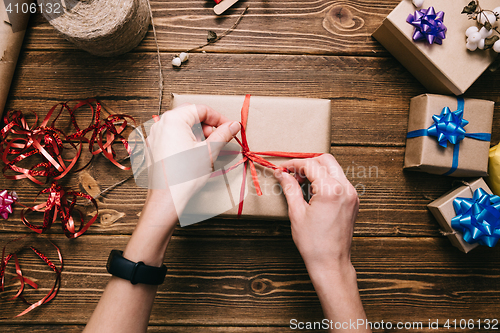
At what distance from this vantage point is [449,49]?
841 millimetres

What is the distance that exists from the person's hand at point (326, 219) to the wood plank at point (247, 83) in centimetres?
30

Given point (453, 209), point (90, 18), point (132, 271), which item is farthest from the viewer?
point (453, 209)

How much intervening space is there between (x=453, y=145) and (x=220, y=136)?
733 mm

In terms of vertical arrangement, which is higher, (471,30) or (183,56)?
(471,30)

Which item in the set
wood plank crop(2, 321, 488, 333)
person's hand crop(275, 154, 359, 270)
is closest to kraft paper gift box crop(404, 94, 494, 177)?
person's hand crop(275, 154, 359, 270)

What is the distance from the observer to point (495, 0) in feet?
2.77

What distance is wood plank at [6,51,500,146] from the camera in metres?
0.94

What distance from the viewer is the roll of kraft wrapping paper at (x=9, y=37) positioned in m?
0.86

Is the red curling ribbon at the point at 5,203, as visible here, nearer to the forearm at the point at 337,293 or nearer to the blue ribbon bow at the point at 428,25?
the forearm at the point at 337,293

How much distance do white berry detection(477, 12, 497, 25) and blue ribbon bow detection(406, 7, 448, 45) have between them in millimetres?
112

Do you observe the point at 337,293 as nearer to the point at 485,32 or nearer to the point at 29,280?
Answer: the point at 485,32

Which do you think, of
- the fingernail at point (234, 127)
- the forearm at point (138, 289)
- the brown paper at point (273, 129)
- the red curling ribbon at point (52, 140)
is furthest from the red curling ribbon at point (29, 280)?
the fingernail at point (234, 127)

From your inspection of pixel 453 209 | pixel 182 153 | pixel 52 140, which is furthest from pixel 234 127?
pixel 453 209

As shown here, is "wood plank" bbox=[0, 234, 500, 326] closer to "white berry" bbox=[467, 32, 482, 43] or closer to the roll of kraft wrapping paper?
the roll of kraft wrapping paper
